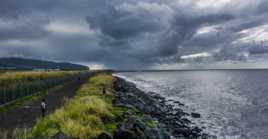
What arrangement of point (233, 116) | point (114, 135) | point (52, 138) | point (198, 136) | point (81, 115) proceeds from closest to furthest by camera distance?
1. point (52, 138)
2. point (114, 135)
3. point (81, 115)
4. point (198, 136)
5. point (233, 116)

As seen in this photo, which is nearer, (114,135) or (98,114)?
(114,135)

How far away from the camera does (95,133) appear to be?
38.0 ft

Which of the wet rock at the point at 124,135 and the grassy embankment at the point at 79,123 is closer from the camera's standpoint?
the grassy embankment at the point at 79,123

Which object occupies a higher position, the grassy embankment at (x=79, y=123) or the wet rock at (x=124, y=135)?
the grassy embankment at (x=79, y=123)

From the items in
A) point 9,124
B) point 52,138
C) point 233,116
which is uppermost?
point 52,138

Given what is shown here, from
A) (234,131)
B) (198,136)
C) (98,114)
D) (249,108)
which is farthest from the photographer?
(249,108)

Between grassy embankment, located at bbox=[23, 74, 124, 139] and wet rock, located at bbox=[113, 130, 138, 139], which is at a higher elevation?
grassy embankment, located at bbox=[23, 74, 124, 139]

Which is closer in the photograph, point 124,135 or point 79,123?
point 124,135

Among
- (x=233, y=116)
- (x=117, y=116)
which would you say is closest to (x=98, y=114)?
(x=117, y=116)

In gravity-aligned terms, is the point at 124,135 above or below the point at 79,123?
below

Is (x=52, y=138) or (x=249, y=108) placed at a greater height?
(x=52, y=138)

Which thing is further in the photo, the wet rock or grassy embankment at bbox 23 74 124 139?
the wet rock

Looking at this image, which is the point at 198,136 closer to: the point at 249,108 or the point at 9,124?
the point at 9,124

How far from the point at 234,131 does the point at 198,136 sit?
4.78m
